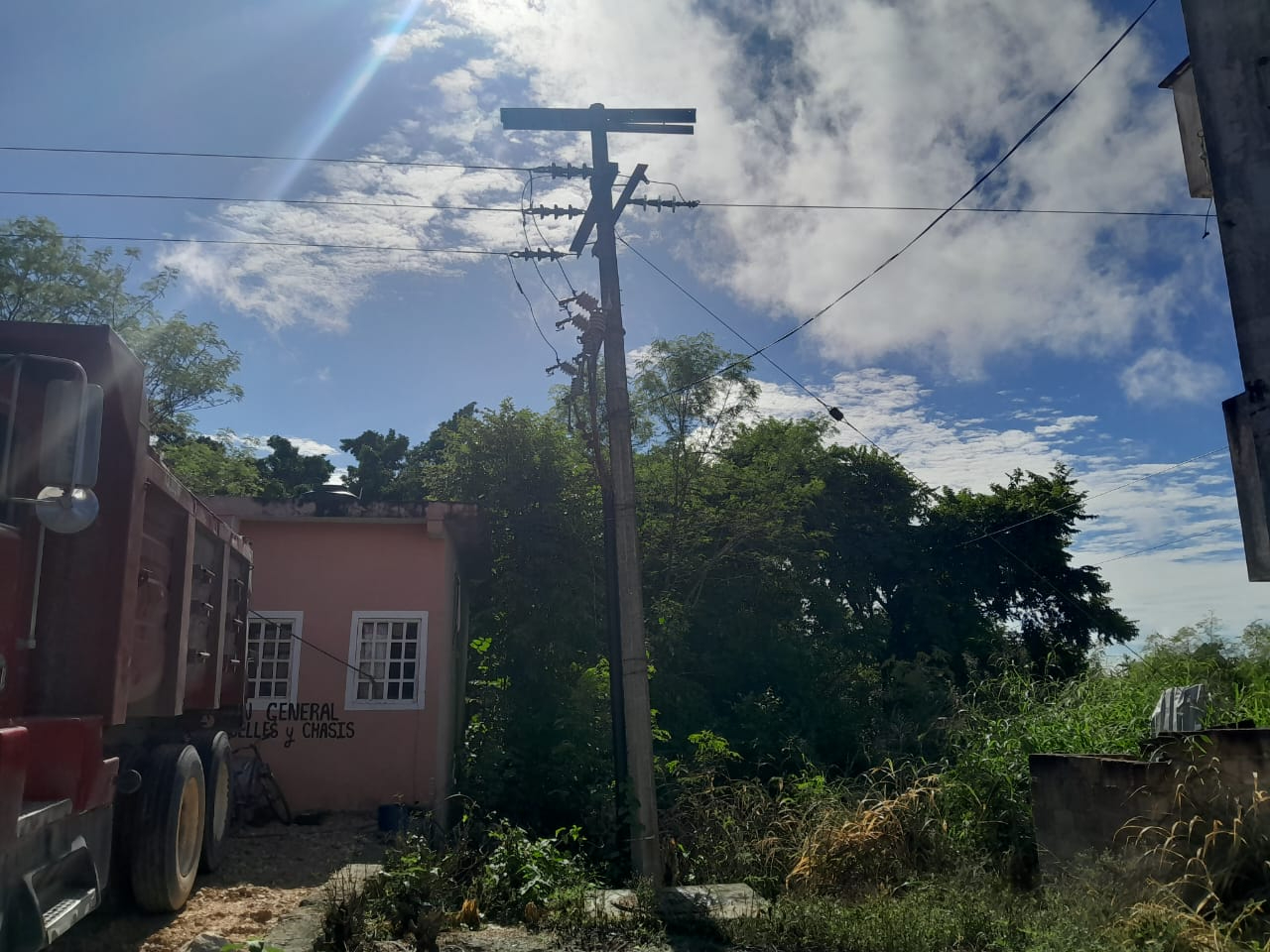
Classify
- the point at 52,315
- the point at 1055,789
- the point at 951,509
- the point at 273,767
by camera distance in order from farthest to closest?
the point at 951,509 < the point at 52,315 < the point at 273,767 < the point at 1055,789

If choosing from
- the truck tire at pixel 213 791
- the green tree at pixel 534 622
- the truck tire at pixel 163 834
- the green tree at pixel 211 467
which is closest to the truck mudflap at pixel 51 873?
the truck tire at pixel 163 834

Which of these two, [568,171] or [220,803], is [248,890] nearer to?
[220,803]

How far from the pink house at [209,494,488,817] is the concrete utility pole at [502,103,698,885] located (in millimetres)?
2979

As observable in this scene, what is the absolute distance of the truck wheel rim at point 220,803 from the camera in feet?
23.4

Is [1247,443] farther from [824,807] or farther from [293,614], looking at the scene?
[293,614]

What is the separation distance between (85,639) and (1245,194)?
5.51 meters

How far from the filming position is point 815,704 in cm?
1822

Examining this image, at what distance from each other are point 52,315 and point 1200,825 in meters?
24.8

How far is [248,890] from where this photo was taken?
7094mm

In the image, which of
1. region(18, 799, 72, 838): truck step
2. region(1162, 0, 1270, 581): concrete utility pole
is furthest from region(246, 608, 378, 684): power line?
region(1162, 0, 1270, 581): concrete utility pole

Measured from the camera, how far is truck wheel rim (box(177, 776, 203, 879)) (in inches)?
238

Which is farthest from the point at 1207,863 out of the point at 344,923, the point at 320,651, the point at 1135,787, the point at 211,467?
the point at 211,467

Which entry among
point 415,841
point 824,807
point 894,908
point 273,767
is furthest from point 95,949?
point 824,807

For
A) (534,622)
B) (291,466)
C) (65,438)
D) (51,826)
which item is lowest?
(51,826)
